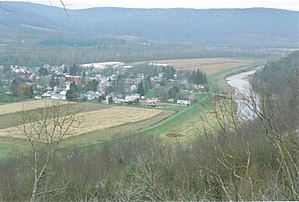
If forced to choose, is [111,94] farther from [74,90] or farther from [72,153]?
[72,153]

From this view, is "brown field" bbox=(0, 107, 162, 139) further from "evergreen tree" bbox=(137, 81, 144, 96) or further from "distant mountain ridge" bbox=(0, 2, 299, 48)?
"distant mountain ridge" bbox=(0, 2, 299, 48)

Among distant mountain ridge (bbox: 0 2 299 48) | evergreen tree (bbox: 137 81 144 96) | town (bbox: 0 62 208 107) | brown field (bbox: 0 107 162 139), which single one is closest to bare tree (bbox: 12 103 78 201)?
brown field (bbox: 0 107 162 139)

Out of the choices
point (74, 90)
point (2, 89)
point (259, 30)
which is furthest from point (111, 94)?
point (259, 30)

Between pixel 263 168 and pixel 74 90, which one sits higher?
pixel 263 168

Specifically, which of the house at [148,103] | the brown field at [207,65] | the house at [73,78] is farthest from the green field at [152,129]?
the brown field at [207,65]

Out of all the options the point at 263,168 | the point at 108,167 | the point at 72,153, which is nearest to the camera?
the point at 263,168

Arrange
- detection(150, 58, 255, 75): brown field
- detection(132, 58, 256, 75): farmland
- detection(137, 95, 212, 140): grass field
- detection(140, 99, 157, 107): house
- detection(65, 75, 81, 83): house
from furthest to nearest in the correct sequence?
detection(150, 58, 255, 75): brown field → detection(132, 58, 256, 75): farmland → detection(65, 75, 81, 83): house → detection(140, 99, 157, 107): house → detection(137, 95, 212, 140): grass field

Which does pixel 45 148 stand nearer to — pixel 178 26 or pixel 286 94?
pixel 286 94
